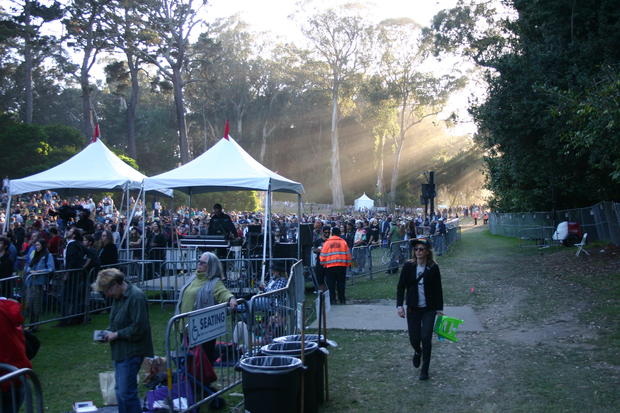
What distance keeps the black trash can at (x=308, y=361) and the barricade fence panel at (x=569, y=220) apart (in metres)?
17.3

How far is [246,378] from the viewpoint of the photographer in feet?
17.1

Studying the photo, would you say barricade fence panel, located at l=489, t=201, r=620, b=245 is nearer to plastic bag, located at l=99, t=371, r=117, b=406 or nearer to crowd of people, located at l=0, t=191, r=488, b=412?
crowd of people, located at l=0, t=191, r=488, b=412

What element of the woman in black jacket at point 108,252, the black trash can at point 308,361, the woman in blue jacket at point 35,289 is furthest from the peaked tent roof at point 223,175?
the black trash can at point 308,361

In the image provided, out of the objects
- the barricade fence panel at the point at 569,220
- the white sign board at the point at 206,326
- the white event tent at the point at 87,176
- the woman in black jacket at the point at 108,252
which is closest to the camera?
the white sign board at the point at 206,326

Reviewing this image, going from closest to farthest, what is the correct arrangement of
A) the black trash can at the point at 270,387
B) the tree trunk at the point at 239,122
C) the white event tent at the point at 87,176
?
the black trash can at the point at 270,387 < the white event tent at the point at 87,176 < the tree trunk at the point at 239,122

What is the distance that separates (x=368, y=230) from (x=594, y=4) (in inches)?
438

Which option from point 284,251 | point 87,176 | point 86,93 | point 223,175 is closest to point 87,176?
point 87,176

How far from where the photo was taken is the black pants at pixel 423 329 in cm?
723

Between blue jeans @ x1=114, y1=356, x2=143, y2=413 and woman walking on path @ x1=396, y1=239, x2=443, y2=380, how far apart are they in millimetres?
3367

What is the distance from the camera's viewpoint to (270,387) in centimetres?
512

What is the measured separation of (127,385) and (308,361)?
1.71 metres

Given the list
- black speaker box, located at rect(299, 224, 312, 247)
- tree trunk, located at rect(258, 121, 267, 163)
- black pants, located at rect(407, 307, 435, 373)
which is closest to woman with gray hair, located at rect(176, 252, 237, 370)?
black pants, located at rect(407, 307, 435, 373)

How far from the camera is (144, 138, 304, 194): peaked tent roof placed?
12.9 metres

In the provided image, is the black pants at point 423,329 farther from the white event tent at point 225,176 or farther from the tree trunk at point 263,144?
the tree trunk at point 263,144
